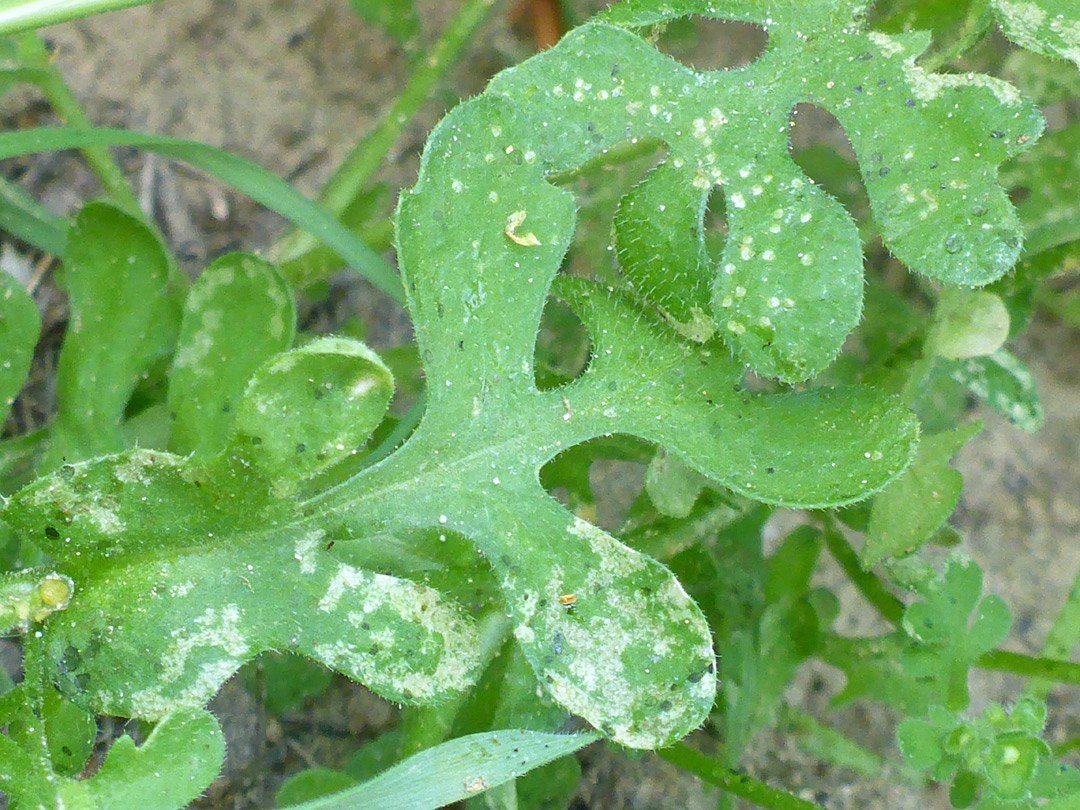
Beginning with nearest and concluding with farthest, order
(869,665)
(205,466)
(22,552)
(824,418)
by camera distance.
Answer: (205,466) → (824,418) → (22,552) → (869,665)

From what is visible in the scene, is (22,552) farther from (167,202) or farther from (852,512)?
(852,512)

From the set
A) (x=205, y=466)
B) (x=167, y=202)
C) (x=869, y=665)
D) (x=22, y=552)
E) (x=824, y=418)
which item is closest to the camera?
(x=205, y=466)

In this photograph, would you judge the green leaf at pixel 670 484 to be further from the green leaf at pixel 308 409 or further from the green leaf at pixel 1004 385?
the green leaf at pixel 1004 385

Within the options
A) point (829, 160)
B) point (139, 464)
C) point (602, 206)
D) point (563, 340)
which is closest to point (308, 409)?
A: point (139, 464)

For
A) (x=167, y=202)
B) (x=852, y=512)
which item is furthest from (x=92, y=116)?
(x=852, y=512)

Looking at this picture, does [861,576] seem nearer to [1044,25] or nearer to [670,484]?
[670,484]

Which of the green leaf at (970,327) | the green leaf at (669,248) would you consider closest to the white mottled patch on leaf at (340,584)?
the green leaf at (669,248)

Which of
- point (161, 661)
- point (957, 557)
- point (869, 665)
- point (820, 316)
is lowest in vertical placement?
point (869, 665)
